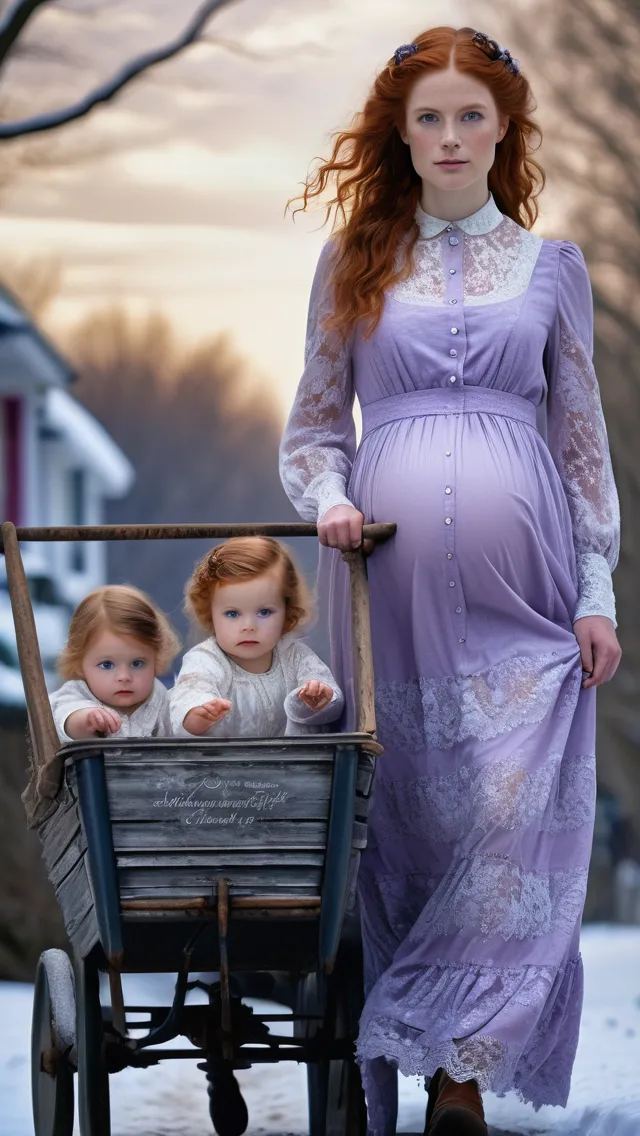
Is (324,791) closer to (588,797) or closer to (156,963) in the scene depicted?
(156,963)

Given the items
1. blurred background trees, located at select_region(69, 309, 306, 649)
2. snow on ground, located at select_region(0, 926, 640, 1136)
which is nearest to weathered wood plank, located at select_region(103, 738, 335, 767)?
snow on ground, located at select_region(0, 926, 640, 1136)

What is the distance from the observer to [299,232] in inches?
386

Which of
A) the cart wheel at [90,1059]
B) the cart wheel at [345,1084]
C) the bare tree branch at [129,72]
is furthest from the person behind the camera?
the bare tree branch at [129,72]

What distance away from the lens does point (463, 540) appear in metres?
3.38

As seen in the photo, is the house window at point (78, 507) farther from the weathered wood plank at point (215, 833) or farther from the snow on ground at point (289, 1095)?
the weathered wood plank at point (215, 833)

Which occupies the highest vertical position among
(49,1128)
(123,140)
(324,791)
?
(123,140)

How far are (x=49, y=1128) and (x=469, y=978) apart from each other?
2.91 feet

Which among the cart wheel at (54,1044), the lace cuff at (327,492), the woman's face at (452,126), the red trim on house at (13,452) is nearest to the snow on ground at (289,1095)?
the cart wheel at (54,1044)

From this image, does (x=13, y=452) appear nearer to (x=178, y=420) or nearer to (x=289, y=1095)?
(x=178, y=420)

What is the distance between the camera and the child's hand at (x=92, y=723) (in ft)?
10.6

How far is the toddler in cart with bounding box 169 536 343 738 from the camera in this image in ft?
11.4

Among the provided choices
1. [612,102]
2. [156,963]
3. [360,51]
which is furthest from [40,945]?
[156,963]

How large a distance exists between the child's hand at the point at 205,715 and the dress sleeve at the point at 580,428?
757 mm

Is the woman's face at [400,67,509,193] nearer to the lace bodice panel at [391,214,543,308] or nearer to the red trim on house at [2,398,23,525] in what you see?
the lace bodice panel at [391,214,543,308]
